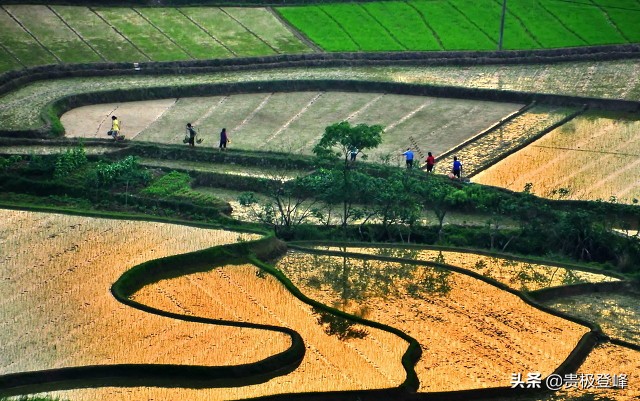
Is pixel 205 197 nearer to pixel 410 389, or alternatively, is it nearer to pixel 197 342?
pixel 197 342

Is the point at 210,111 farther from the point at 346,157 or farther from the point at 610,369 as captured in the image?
the point at 610,369

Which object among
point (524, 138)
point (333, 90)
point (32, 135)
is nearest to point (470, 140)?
point (524, 138)

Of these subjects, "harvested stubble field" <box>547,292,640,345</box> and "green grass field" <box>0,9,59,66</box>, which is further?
"green grass field" <box>0,9,59,66</box>

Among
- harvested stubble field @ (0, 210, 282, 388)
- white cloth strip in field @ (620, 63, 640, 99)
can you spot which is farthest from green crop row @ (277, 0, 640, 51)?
harvested stubble field @ (0, 210, 282, 388)

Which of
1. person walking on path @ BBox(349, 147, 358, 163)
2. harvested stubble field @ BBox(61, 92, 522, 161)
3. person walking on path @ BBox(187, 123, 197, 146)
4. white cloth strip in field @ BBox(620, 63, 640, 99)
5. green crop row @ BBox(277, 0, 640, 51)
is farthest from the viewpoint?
green crop row @ BBox(277, 0, 640, 51)

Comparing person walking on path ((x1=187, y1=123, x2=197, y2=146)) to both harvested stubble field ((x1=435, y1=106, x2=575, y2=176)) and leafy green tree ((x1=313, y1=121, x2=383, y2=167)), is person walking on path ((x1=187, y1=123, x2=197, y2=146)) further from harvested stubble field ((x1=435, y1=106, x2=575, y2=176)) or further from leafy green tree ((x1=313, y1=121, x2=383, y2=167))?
harvested stubble field ((x1=435, y1=106, x2=575, y2=176))

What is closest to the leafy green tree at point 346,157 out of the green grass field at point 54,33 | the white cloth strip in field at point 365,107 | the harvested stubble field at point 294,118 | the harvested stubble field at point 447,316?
the harvested stubble field at point 447,316
